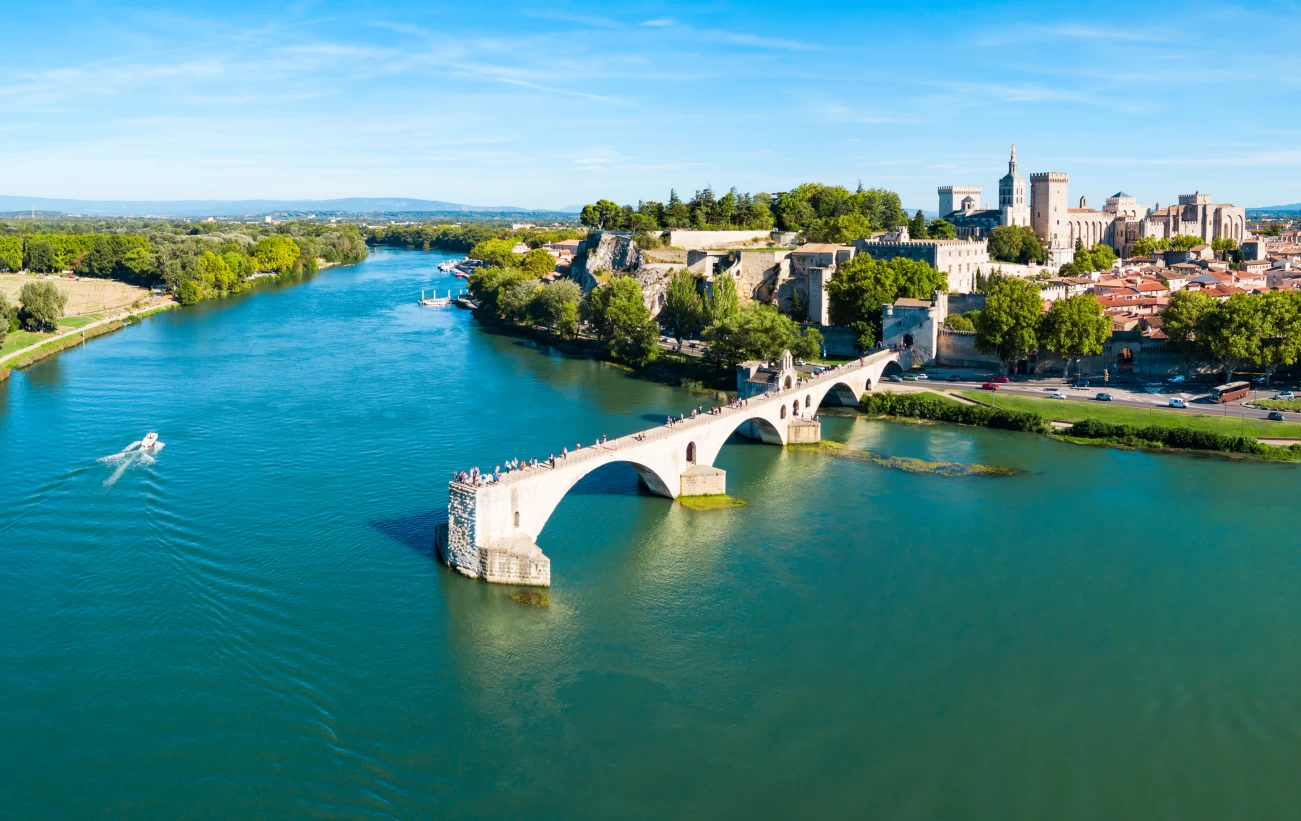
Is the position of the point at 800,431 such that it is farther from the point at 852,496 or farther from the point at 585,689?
the point at 585,689

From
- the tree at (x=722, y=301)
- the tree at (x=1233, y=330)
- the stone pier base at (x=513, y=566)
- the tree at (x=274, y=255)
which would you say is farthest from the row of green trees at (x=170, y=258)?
the tree at (x=1233, y=330)

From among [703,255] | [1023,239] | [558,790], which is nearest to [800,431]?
[558,790]

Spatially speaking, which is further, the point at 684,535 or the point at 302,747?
the point at 684,535

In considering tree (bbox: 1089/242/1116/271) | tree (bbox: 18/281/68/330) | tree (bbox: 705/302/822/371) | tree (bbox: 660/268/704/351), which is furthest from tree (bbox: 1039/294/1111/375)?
tree (bbox: 18/281/68/330)

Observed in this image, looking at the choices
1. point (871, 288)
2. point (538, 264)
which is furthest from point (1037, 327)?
point (538, 264)

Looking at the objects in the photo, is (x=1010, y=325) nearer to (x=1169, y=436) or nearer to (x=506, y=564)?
(x=1169, y=436)

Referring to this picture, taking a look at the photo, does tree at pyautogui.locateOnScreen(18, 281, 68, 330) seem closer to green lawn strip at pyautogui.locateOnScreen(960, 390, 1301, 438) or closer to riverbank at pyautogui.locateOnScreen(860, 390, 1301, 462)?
riverbank at pyautogui.locateOnScreen(860, 390, 1301, 462)

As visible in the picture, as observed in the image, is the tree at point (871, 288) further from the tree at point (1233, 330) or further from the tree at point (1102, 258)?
the tree at point (1102, 258)
